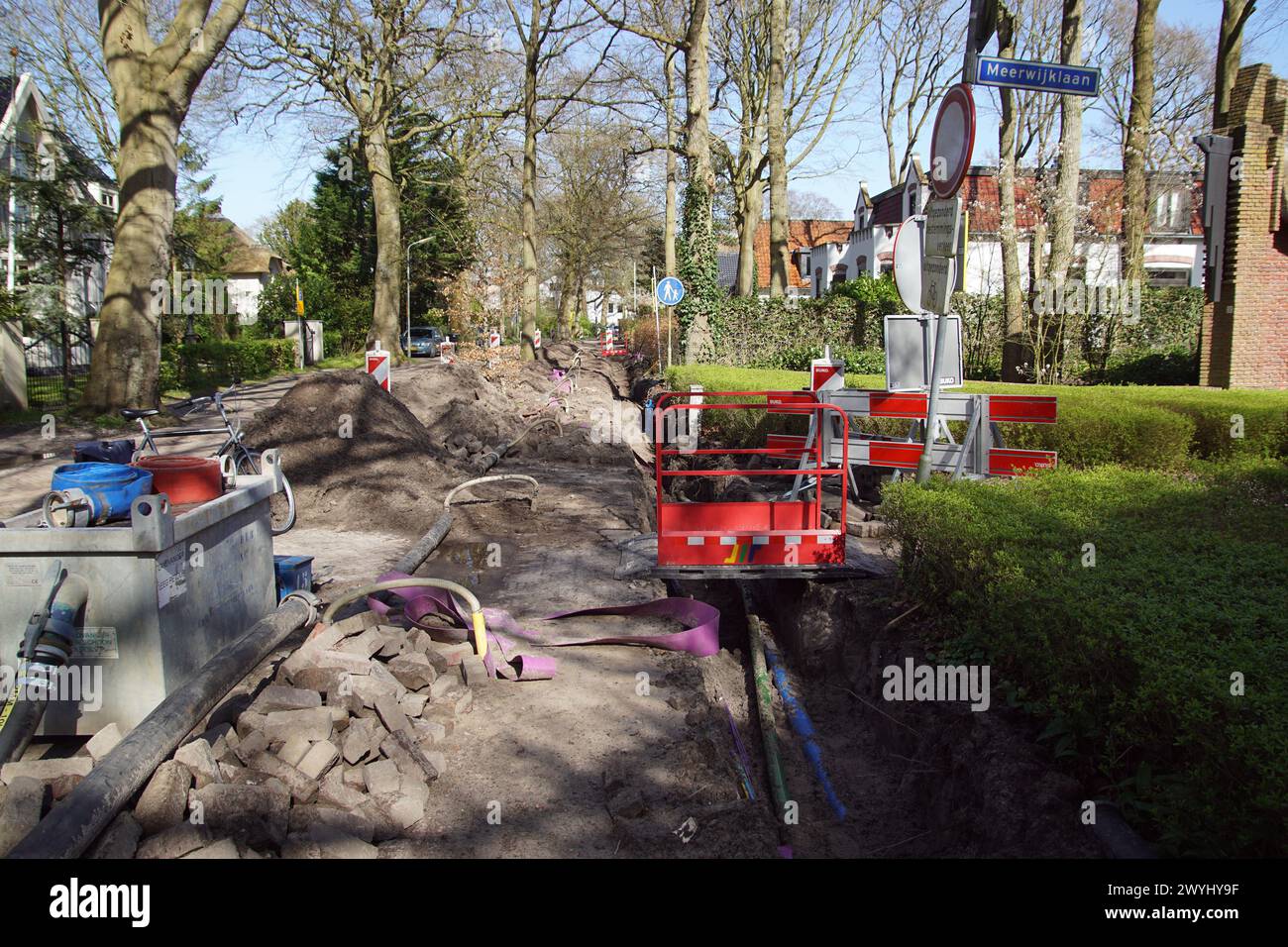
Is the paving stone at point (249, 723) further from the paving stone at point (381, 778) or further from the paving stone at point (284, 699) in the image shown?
the paving stone at point (381, 778)

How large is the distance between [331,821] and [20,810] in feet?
3.73

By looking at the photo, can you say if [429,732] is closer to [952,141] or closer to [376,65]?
[952,141]

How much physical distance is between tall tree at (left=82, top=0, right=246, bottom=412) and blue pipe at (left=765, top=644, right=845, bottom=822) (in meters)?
13.4

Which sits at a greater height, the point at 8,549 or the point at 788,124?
the point at 788,124

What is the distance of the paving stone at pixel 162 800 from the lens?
3.60 metres

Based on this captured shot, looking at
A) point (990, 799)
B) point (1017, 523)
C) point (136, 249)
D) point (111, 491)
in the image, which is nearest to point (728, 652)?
point (1017, 523)

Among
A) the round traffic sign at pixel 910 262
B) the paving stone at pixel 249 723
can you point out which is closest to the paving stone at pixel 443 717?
the paving stone at pixel 249 723

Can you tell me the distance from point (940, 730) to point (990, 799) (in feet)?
3.03

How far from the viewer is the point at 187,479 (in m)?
5.25

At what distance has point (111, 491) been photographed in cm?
459

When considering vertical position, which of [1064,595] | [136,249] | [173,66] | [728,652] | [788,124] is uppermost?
[788,124]

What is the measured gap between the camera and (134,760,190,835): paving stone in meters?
3.60

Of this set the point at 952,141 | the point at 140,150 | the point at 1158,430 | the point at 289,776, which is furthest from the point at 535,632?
the point at 140,150
